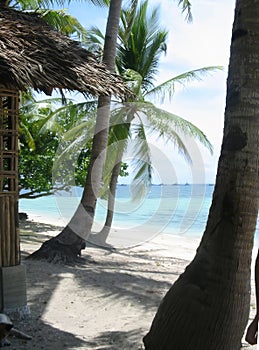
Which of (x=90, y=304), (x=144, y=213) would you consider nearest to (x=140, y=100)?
(x=90, y=304)

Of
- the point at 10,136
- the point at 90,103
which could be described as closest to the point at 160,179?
the point at 90,103

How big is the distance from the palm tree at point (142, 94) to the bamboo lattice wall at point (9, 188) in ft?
29.5

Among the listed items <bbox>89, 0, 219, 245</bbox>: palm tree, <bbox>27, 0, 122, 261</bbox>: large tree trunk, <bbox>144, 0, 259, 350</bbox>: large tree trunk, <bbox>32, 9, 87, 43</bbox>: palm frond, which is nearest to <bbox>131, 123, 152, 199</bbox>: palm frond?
<bbox>89, 0, 219, 245</bbox>: palm tree

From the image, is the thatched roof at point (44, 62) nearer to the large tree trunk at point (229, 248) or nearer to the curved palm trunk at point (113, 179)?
the large tree trunk at point (229, 248)

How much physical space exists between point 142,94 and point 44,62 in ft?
37.9

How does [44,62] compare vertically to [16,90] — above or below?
above

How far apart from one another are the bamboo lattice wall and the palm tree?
9.00m

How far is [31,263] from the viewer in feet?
29.1

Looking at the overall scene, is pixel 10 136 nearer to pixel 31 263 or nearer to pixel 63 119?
pixel 31 263

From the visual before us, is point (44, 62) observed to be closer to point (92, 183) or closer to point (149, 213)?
point (92, 183)

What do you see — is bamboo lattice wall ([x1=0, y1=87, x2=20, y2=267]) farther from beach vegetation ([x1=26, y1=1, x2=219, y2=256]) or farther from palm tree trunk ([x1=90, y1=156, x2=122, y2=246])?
palm tree trunk ([x1=90, y1=156, x2=122, y2=246])

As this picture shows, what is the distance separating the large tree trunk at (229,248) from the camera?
3.63 metres

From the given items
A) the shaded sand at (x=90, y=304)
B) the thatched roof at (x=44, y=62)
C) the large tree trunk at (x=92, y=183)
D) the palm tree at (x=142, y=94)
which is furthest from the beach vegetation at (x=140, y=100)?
the thatched roof at (x=44, y=62)

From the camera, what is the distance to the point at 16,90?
5.23 metres
